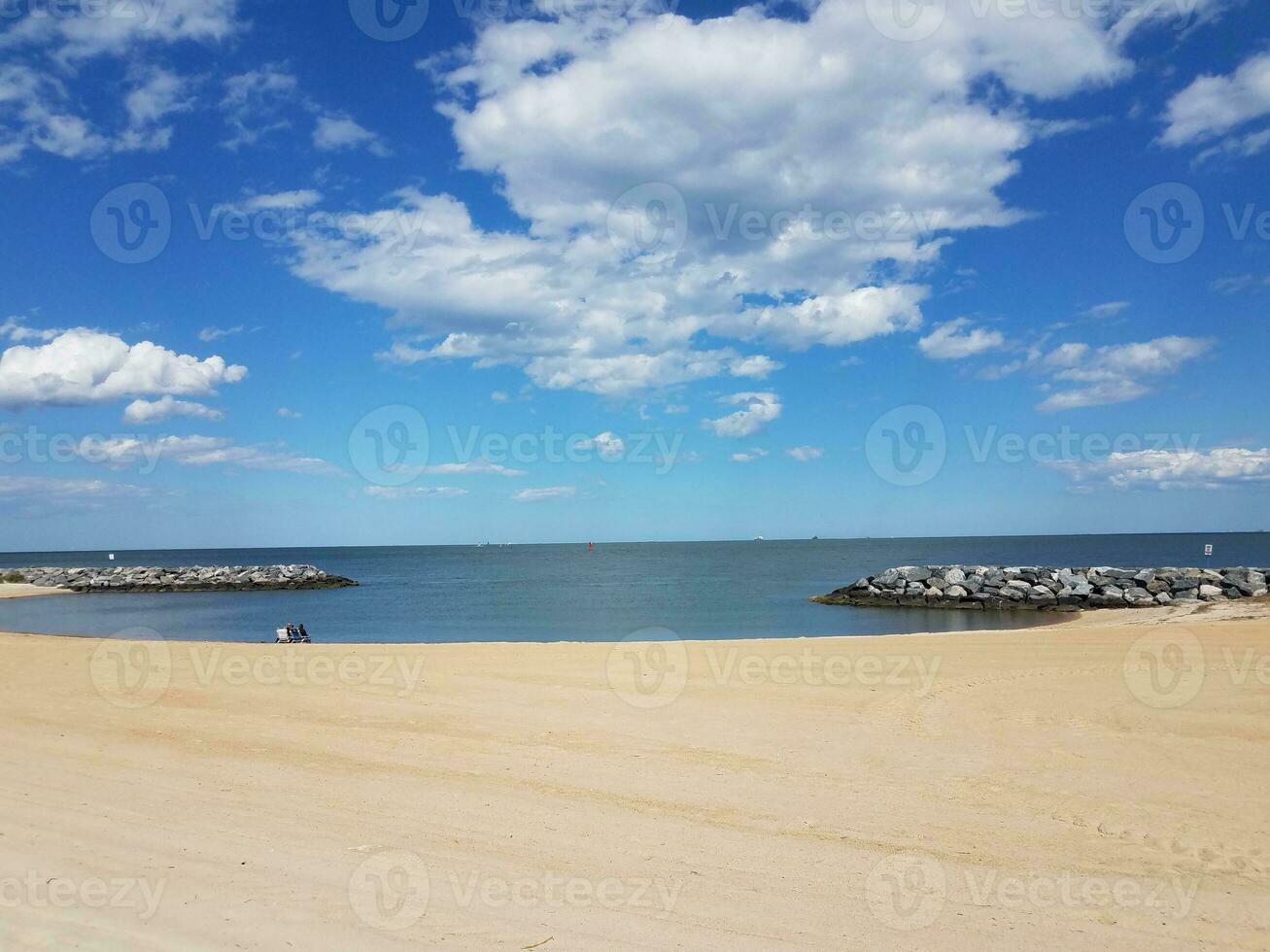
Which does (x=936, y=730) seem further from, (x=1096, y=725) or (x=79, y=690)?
(x=79, y=690)

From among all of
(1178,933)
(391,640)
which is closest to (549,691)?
(1178,933)

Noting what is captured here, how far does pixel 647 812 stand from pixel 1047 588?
122 feet

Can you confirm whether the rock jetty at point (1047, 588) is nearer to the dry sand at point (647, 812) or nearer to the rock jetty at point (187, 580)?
the dry sand at point (647, 812)

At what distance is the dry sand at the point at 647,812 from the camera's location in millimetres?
5066

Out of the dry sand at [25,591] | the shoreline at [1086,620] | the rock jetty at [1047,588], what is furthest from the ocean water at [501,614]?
the dry sand at [25,591]

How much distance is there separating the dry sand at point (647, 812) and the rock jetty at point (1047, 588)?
25.1 metres

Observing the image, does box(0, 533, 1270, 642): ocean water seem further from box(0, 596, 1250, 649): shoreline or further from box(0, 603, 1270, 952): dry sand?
box(0, 603, 1270, 952): dry sand

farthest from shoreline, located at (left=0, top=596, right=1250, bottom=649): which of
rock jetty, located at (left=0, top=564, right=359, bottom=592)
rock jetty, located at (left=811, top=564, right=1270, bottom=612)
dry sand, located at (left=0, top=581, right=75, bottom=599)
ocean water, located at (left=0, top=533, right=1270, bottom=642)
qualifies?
rock jetty, located at (left=0, top=564, right=359, bottom=592)

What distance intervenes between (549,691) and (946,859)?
7616 millimetres

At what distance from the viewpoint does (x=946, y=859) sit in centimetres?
605

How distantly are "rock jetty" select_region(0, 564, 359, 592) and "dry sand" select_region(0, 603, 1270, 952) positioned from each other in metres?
64.9

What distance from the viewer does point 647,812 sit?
712 centimetres

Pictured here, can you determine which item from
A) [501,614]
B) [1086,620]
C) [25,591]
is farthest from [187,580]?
[1086,620]

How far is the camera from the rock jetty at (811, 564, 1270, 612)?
3547cm
